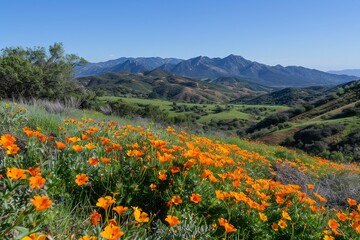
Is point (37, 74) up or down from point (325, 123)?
→ up

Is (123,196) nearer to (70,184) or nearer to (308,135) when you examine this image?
(70,184)

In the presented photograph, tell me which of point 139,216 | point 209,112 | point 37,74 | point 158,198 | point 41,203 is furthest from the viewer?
point 209,112

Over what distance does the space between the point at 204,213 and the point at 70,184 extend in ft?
4.27

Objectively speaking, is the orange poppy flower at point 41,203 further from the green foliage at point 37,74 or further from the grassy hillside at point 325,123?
the grassy hillside at point 325,123

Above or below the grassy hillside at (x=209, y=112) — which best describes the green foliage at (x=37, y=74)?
above

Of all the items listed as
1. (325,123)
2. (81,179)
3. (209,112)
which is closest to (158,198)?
(81,179)

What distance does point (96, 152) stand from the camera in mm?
3945

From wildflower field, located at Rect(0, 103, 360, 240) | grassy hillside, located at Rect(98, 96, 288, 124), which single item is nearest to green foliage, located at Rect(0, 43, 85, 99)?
wildflower field, located at Rect(0, 103, 360, 240)

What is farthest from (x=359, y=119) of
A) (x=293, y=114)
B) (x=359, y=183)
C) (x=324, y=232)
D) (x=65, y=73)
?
(x=324, y=232)

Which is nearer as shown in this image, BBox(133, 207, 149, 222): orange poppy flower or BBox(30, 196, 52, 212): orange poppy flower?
BBox(30, 196, 52, 212): orange poppy flower

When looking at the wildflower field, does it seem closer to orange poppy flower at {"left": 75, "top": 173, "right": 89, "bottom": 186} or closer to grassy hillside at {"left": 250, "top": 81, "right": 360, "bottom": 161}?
orange poppy flower at {"left": 75, "top": 173, "right": 89, "bottom": 186}

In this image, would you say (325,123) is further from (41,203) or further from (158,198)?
(41,203)

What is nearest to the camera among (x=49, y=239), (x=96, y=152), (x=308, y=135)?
(x=49, y=239)

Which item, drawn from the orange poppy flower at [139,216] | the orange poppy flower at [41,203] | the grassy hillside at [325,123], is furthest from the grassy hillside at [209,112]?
the orange poppy flower at [41,203]
